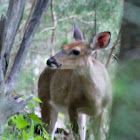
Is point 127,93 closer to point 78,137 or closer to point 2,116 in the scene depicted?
point 2,116

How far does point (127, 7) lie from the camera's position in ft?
6.44

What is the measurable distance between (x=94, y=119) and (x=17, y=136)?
1953mm

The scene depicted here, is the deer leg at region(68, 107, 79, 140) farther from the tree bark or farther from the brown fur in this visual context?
the tree bark

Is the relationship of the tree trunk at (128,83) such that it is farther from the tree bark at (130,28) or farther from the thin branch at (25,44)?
the thin branch at (25,44)

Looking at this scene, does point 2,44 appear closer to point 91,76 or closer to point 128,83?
point 128,83

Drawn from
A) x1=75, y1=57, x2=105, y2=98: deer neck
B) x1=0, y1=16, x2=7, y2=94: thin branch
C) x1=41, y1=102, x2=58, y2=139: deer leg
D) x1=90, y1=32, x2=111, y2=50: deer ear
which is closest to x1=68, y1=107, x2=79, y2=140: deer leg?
x1=75, y1=57, x2=105, y2=98: deer neck

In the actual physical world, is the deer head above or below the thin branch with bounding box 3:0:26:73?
below

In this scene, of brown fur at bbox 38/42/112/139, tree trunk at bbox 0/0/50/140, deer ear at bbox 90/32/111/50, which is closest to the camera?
tree trunk at bbox 0/0/50/140

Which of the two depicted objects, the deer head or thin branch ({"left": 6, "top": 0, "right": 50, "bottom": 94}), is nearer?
thin branch ({"left": 6, "top": 0, "right": 50, "bottom": 94})

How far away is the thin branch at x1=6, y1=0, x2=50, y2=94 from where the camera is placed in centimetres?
401

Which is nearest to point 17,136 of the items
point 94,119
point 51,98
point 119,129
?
point 94,119

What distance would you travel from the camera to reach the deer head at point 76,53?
6.47m

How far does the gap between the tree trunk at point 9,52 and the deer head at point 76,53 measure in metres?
2.19

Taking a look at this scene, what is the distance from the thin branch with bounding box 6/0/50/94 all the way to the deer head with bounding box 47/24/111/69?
2164 millimetres
